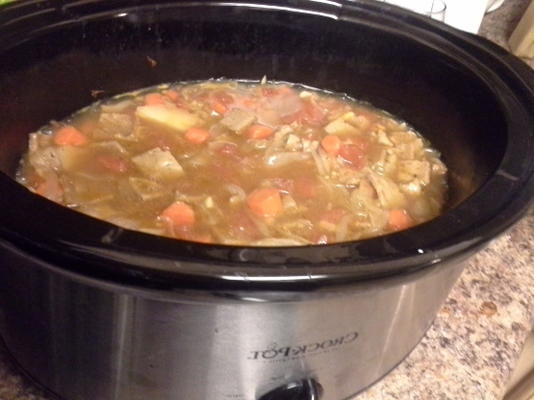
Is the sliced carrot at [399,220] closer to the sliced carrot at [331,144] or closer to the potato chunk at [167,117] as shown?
the sliced carrot at [331,144]

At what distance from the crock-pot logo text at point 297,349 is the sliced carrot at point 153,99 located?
730 mm

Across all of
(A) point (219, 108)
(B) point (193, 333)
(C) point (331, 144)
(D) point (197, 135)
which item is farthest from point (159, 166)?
(B) point (193, 333)

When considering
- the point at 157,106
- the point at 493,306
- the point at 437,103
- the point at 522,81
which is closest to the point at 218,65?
the point at 157,106

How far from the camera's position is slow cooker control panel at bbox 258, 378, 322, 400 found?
0.85 meters

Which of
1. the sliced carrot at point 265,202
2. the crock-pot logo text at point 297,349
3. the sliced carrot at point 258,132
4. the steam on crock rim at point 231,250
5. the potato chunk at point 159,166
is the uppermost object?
the steam on crock rim at point 231,250

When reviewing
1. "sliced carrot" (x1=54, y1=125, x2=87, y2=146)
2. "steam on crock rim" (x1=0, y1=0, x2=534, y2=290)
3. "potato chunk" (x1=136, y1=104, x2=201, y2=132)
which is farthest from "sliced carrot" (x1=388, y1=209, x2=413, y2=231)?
"sliced carrot" (x1=54, y1=125, x2=87, y2=146)

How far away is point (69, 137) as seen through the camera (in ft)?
4.13

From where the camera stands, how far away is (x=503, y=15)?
216 cm

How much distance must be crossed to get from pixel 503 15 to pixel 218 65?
1195 mm

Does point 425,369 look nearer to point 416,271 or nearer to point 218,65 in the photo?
→ point 416,271

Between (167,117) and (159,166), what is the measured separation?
0.18 meters

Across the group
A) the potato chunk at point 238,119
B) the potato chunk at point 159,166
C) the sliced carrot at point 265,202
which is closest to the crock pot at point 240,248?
the potato chunk at point 238,119

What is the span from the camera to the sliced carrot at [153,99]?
1372 mm

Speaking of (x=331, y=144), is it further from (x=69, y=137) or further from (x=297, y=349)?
(x=297, y=349)
